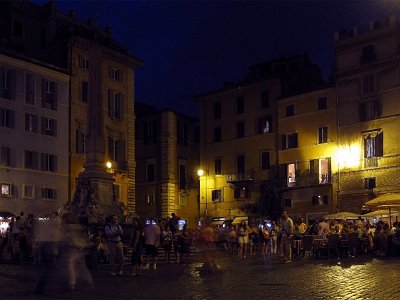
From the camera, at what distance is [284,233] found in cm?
2352

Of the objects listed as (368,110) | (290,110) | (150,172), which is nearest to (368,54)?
(368,110)

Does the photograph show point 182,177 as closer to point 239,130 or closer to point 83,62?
point 239,130

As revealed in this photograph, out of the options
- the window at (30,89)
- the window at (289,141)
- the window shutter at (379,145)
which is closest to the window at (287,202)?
the window at (289,141)

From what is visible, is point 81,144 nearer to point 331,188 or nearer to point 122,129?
point 122,129

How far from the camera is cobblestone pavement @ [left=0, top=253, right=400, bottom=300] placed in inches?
500

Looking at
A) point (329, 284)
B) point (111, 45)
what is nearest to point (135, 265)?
point (329, 284)

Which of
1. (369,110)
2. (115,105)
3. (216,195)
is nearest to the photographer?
(369,110)

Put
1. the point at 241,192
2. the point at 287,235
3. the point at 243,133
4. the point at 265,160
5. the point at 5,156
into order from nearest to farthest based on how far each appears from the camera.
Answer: the point at 287,235
the point at 5,156
the point at 265,160
the point at 241,192
the point at 243,133

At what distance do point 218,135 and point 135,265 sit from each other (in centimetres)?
4011

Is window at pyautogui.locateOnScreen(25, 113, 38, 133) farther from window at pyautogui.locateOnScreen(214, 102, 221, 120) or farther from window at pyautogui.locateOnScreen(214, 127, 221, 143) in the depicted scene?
window at pyautogui.locateOnScreen(214, 102, 221, 120)

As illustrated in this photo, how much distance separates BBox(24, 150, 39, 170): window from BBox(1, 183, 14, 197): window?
6.46 ft

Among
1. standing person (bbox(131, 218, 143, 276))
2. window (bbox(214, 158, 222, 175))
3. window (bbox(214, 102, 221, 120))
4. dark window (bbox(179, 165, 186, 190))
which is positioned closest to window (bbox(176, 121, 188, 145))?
dark window (bbox(179, 165, 186, 190))

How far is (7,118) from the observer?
42812 millimetres

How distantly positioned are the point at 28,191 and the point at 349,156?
22382 mm
